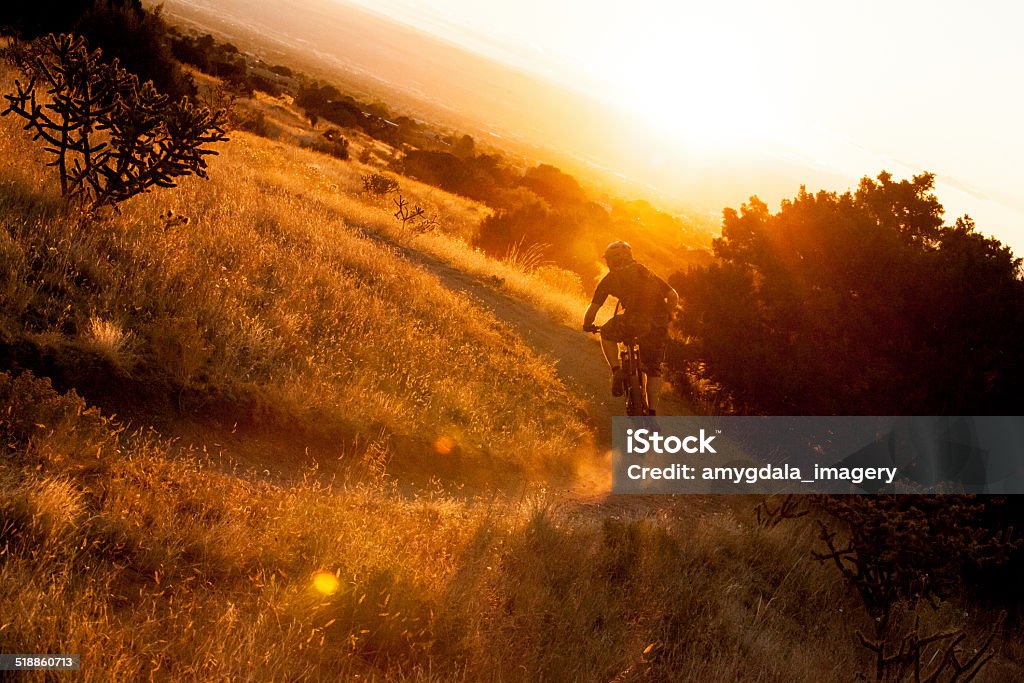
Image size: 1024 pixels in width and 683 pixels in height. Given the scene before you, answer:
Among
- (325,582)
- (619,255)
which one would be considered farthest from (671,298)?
(325,582)

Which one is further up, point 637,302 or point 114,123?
point 637,302

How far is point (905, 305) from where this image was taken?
458 inches

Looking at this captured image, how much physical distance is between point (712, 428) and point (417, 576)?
9.27 metres

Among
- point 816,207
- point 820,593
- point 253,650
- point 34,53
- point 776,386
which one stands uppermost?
point 816,207

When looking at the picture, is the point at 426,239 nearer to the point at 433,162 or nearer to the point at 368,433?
the point at 368,433

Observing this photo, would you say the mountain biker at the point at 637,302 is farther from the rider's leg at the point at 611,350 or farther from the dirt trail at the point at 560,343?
the dirt trail at the point at 560,343

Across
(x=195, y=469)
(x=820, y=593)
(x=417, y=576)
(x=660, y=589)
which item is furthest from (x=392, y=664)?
(x=820, y=593)

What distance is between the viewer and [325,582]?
4.13 meters

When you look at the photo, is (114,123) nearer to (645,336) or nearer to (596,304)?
(596,304)

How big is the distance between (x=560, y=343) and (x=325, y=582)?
10.8m

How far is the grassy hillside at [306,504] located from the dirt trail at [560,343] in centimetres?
83

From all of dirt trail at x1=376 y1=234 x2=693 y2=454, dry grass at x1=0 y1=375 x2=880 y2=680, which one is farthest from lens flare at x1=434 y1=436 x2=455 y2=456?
dirt trail at x1=376 y1=234 x2=693 y2=454

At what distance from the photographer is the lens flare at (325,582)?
4.07m

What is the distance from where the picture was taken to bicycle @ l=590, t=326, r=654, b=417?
380 inches
